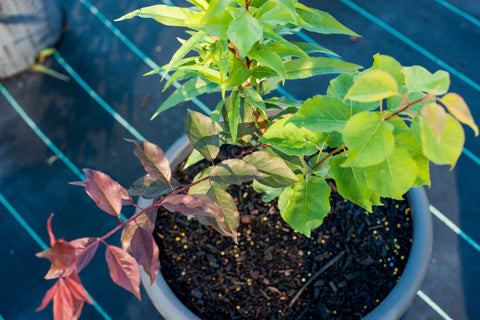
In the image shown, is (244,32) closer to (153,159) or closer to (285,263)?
(153,159)

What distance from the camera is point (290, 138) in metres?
0.82

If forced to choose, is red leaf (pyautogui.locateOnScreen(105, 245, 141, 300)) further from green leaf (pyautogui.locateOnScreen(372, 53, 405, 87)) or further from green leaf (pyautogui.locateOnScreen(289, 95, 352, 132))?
green leaf (pyautogui.locateOnScreen(372, 53, 405, 87))

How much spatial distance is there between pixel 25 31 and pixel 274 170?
1.57 m

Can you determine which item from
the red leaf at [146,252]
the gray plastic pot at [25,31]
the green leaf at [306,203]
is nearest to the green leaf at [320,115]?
the green leaf at [306,203]

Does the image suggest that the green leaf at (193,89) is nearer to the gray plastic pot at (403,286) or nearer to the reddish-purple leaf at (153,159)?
the reddish-purple leaf at (153,159)

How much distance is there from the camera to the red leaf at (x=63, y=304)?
1.96 feet

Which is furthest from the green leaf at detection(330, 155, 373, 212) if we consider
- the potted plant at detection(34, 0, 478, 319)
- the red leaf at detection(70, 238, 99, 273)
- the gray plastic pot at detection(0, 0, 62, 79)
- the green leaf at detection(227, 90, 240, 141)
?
the gray plastic pot at detection(0, 0, 62, 79)

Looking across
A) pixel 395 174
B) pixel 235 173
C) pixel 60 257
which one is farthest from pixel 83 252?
pixel 395 174

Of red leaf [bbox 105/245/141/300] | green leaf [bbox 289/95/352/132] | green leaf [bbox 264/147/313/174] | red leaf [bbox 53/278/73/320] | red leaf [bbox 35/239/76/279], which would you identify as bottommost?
red leaf [bbox 53/278/73/320]

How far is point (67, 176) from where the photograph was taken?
1.77 meters

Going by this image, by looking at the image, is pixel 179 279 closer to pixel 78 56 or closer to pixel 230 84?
pixel 230 84

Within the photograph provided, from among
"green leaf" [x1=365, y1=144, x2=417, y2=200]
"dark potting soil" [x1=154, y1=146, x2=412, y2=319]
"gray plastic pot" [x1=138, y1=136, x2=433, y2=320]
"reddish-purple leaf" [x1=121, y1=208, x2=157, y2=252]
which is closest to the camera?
"green leaf" [x1=365, y1=144, x2=417, y2=200]

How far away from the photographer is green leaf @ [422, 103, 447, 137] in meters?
0.51

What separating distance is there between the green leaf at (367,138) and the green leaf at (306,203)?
282 millimetres
